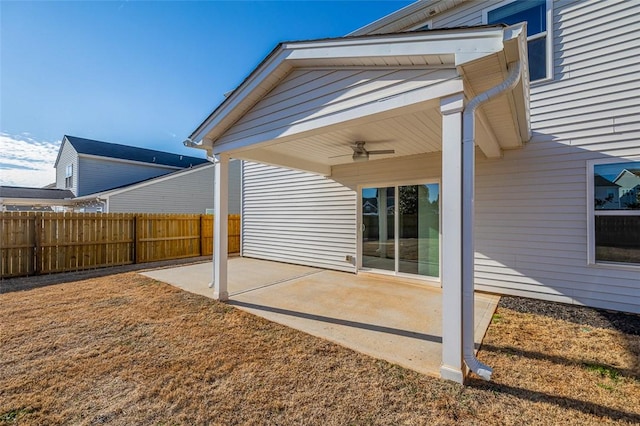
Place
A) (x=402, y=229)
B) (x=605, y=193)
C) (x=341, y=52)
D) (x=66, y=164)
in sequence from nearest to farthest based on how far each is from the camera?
(x=341, y=52), (x=605, y=193), (x=402, y=229), (x=66, y=164)

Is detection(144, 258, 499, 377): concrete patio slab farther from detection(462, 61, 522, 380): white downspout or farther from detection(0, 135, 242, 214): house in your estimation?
detection(0, 135, 242, 214): house

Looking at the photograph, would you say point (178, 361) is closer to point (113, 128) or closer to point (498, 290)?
point (498, 290)

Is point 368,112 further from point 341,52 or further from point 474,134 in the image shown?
point 474,134

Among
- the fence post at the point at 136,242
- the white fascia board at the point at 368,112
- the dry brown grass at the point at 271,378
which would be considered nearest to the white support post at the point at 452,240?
the white fascia board at the point at 368,112

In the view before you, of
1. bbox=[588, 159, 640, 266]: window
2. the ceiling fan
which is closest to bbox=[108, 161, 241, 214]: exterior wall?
the ceiling fan

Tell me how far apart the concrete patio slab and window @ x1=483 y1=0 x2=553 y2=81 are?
164 inches

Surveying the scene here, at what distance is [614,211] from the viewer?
4.33 metres

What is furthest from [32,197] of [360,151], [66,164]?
[360,151]

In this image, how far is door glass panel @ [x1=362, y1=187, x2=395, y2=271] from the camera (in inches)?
255

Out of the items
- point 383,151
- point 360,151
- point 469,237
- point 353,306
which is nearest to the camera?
point 469,237

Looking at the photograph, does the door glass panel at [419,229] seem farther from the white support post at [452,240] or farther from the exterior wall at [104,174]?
the exterior wall at [104,174]

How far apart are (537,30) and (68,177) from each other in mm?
22887

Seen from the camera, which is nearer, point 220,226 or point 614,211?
point 614,211

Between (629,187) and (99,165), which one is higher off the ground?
(99,165)
